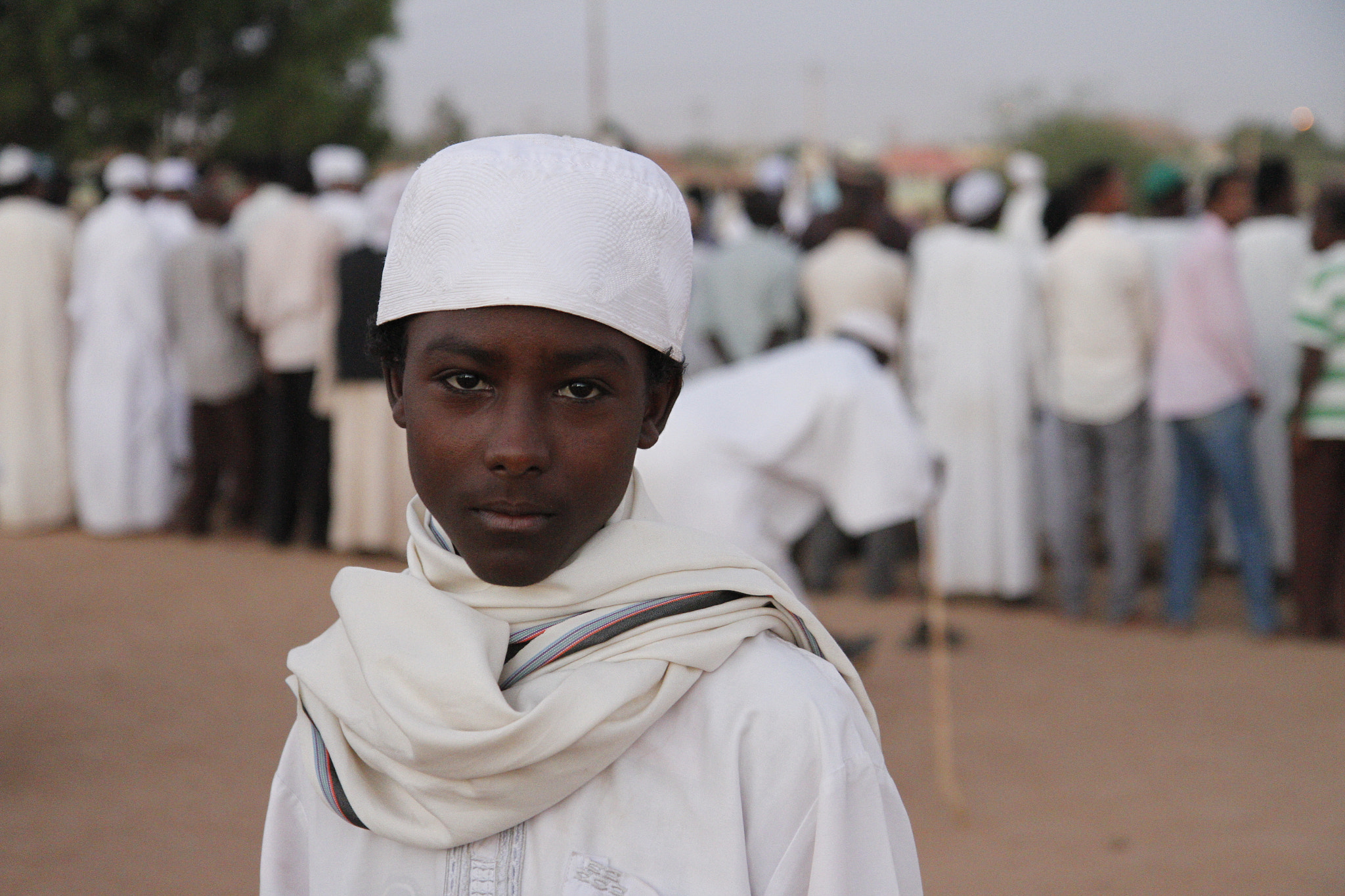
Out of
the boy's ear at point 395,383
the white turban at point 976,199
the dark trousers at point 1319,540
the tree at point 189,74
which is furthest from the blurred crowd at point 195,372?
the tree at point 189,74

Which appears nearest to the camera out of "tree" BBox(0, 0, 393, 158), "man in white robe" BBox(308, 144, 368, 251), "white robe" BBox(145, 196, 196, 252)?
"man in white robe" BBox(308, 144, 368, 251)

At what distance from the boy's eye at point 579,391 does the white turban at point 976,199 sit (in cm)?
600

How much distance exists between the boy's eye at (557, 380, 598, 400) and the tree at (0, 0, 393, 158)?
1775 centimetres

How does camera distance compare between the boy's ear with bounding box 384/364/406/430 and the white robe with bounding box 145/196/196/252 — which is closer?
the boy's ear with bounding box 384/364/406/430

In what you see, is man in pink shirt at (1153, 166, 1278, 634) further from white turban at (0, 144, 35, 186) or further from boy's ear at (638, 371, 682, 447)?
white turban at (0, 144, 35, 186)

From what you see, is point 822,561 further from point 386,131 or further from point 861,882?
point 386,131

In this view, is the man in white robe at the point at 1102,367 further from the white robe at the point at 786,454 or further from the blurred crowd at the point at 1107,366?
the white robe at the point at 786,454

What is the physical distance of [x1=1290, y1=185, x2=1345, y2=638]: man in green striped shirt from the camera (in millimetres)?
5973

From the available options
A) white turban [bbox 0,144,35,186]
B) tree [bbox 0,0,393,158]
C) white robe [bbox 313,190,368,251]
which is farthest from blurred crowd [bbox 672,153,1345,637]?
tree [bbox 0,0,393,158]

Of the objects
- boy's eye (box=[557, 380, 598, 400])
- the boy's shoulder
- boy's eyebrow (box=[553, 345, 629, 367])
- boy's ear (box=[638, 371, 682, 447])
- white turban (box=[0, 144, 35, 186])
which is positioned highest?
white turban (box=[0, 144, 35, 186])

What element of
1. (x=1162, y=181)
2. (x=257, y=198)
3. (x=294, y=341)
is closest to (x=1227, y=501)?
(x=1162, y=181)

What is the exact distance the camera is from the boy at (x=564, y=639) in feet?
4.16

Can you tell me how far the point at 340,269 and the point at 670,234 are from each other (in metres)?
6.41

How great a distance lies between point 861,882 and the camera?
1260 mm
